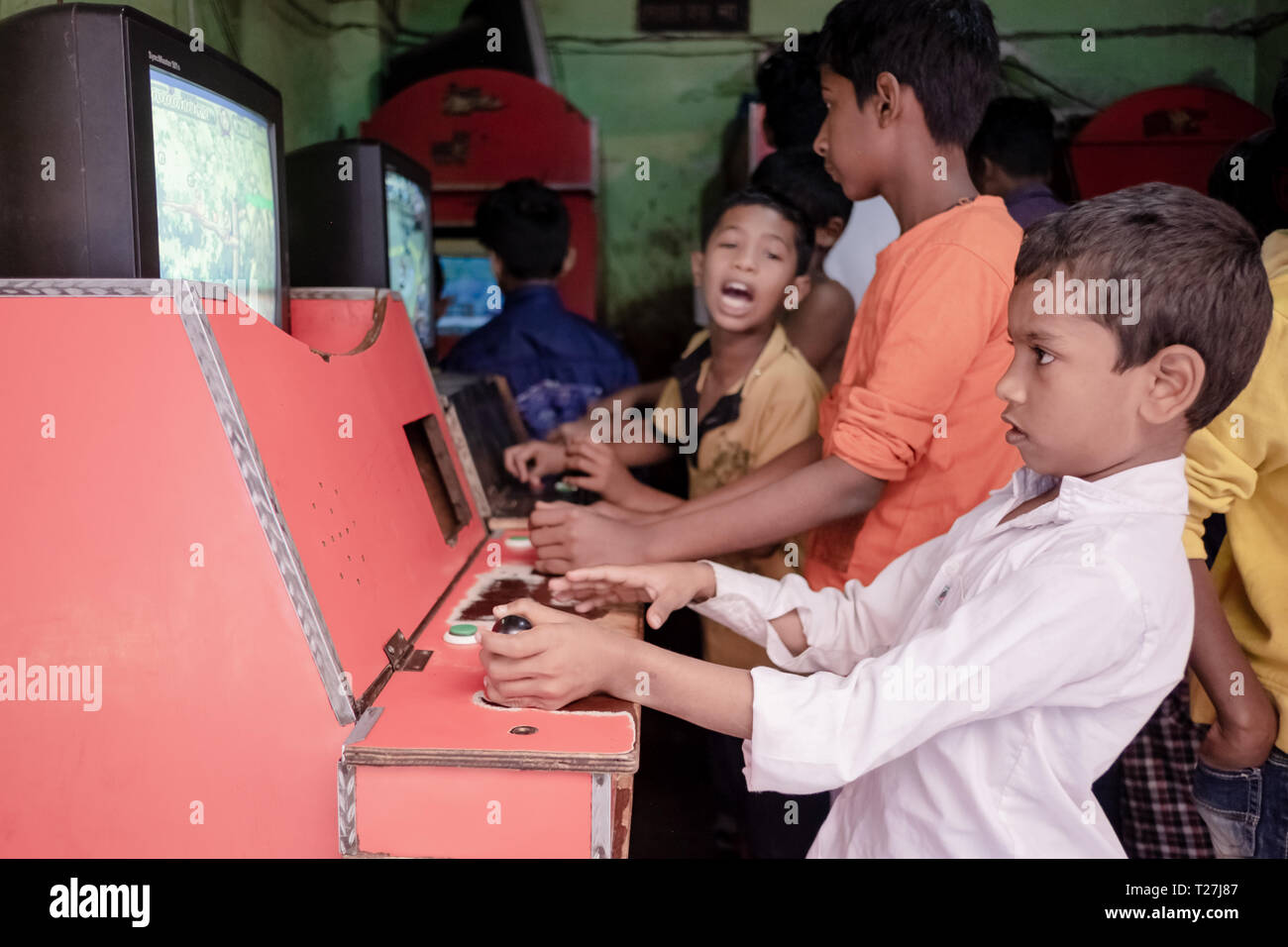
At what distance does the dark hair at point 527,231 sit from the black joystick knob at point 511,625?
2118mm

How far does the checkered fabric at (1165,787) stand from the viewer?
159cm

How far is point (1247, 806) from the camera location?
1302 millimetres

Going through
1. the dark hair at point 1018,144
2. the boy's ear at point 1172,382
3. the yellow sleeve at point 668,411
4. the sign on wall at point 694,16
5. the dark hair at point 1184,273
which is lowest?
the yellow sleeve at point 668,411

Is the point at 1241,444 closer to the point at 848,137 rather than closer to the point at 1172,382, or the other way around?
the point at 1172,382

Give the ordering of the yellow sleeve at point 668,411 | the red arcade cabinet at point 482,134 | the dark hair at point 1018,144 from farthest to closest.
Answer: the red arcade cabinet at point 482,134 → the dark hair at point 1018,144 → the yellow sleeve at point 668,411

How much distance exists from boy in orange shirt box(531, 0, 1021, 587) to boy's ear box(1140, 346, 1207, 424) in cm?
36

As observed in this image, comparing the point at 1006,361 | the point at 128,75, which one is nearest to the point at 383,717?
the point at 128,75

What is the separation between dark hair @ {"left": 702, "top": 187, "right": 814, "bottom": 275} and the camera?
2002mm

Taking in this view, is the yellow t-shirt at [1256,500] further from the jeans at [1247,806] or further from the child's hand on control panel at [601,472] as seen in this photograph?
the child's hand on control panel at [601,472]

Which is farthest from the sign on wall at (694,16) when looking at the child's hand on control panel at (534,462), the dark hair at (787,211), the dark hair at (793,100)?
the child's hand on control panel at (534,462)

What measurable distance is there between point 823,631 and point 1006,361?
0.45 meters

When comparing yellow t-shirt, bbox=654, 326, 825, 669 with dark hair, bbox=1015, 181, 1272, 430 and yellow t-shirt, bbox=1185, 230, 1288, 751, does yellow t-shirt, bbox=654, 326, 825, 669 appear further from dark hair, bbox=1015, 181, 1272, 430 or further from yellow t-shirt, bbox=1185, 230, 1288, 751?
dark hair, bbox=1015, 181, 1272, 430
